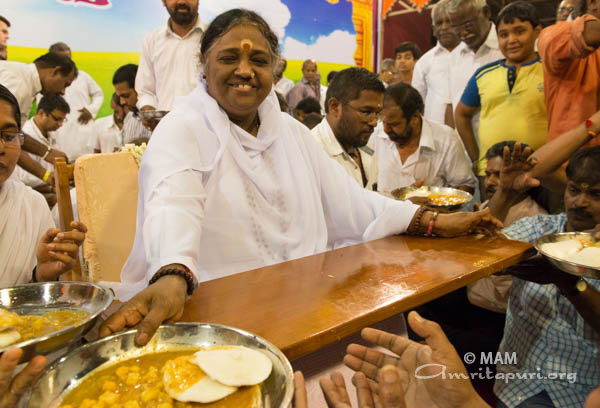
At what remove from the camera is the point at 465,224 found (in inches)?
80.6

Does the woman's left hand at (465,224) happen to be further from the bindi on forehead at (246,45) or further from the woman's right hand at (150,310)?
the woman's right hand at (150,310)

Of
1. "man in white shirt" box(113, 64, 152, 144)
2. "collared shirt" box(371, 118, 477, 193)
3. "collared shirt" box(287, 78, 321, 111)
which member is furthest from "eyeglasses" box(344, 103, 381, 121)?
"collared shirt" box(287, 78, 321, 111)

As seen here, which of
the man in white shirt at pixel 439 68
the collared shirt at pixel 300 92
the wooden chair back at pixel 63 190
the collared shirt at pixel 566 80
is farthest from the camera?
the collared shirt at pixel 300 92

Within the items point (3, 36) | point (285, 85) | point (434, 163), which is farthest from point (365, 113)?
point (285, 85)

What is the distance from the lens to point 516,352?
216 centimetres

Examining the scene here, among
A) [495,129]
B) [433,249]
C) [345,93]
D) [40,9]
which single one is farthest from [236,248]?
[40,9]

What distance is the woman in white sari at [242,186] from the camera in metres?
1.65

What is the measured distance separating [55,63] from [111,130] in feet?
4.76

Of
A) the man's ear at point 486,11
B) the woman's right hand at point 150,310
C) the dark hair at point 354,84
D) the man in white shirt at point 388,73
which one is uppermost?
the man's ear at point 486,11

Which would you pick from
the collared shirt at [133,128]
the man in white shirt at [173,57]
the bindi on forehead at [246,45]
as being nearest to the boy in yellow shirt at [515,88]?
the bindi on forehead at [246,45]

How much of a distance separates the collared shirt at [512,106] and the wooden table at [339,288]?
203cm

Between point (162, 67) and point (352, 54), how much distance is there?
5808 mm

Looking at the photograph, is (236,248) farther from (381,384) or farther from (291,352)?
(381,384)

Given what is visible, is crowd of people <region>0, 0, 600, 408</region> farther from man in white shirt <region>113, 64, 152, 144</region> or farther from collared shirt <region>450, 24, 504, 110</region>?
man in white shirt <region>113, 64, 152, 144</region>
